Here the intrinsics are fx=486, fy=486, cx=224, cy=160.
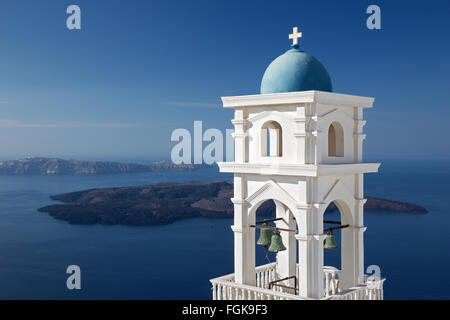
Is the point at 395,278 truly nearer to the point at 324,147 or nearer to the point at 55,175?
the point at 324,147

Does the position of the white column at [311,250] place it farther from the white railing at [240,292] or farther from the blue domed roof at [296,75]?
the blue domed roof at [296,75]

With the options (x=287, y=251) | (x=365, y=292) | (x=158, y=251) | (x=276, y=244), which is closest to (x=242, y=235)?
(x=276, y=244)

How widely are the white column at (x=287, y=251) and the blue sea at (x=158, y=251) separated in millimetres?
23625

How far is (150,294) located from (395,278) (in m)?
21.1

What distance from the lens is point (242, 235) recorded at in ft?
35.3

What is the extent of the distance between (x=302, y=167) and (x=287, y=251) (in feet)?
11.4

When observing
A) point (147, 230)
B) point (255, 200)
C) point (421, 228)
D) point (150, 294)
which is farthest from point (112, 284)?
point (255, 200)

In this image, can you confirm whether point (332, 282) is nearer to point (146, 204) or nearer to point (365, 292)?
point (365, 292)

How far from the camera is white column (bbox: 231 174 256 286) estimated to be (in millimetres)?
10773

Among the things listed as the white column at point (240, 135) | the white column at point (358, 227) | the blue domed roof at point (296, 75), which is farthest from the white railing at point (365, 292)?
the blue domed roof at point (296, 75)

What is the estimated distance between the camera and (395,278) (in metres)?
40.5

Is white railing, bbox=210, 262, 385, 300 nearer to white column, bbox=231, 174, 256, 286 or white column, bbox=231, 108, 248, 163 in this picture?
white column, bbox=231, 174, 256, 286

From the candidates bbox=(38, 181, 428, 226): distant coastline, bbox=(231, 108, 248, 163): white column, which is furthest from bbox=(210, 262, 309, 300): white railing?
bbox=(38, 181, 428, 226): distant coastline

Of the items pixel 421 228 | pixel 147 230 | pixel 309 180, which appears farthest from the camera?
pixel 147 230
